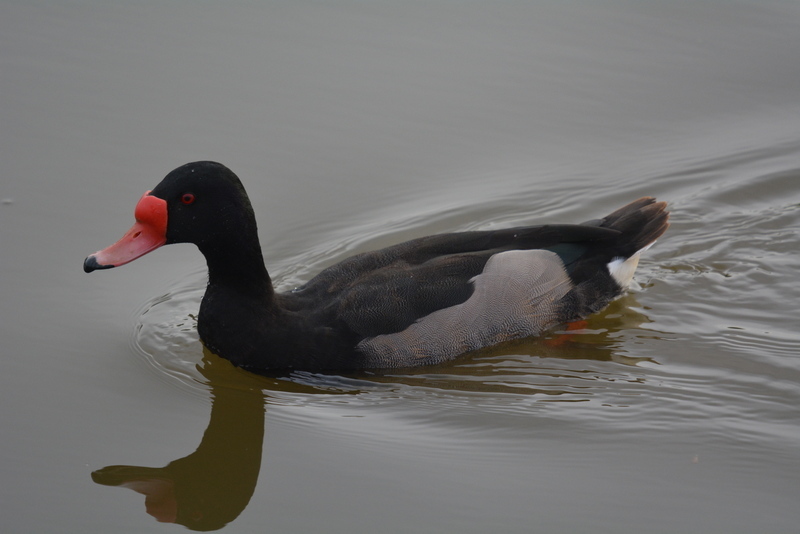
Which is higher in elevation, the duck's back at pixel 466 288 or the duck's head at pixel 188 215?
the duck's head at pixel 188 215

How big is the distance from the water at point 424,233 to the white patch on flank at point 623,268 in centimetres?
23

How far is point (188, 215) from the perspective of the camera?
702 cm

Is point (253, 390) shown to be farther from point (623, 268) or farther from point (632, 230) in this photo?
point (632, 230)

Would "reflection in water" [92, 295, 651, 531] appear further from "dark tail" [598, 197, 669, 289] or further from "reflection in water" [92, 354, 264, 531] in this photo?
"dark tail" [598, 197, 669, 289]

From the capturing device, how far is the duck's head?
6957mm

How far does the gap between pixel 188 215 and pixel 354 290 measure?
1264 millimetres

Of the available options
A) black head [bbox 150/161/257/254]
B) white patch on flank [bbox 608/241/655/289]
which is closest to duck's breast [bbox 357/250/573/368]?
white patch on flank [bbox 608/241/655/289]

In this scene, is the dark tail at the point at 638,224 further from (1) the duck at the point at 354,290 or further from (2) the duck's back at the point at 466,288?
(1) the duck at the point at 354,290

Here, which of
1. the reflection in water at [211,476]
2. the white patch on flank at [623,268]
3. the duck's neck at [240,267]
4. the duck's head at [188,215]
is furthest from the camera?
the white patch on flank at [623,268]

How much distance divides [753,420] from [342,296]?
2.86 metres

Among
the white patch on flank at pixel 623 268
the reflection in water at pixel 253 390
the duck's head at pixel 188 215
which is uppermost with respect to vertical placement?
the duck's head at pixel 188 215

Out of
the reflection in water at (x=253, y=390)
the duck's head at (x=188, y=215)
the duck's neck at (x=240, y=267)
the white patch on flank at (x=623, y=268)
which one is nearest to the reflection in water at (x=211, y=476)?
the reflection in water at (x=253, y=390)

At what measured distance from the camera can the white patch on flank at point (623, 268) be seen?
8094 mm

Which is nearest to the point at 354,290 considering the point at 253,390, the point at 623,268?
the point at 253,390
